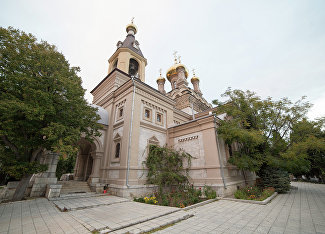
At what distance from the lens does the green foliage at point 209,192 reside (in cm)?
834

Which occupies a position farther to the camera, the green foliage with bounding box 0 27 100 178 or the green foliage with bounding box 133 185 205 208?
the green foliage with bounding box 133 185 205 208

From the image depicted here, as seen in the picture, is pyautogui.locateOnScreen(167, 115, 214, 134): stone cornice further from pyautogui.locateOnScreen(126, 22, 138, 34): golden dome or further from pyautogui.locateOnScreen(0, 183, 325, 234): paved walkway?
pyautogui.locateOnScreen(126, 22, 138, 34): golden dome

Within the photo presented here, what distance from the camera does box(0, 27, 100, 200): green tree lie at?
253 inches

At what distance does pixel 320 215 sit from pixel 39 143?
12.4 meters

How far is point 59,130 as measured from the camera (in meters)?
6.82

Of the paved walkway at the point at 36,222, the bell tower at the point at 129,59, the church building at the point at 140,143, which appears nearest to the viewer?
the paved walkway at the point at 36,222

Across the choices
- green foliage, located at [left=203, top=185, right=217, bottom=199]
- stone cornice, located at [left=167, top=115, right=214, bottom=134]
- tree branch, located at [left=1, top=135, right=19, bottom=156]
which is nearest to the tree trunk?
tree branch, located at [left=1, top=135, right=19, bottom=156]

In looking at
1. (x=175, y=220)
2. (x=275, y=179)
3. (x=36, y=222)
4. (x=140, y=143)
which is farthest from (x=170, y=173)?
(x=275, y=179)

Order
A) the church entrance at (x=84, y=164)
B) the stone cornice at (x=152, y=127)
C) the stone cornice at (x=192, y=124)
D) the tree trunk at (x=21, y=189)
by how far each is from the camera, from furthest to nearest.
Result: the church entrance at (x=84, y=164) < the stone cornice at (x=152, y=127) < the stone cornice at (x=192, y=124) < the tree trunk at (x=21, y=189)

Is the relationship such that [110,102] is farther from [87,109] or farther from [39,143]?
[39,143]

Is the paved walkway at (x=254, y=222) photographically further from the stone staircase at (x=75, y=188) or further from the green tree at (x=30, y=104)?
the stone staircase at (x=75, y=188)

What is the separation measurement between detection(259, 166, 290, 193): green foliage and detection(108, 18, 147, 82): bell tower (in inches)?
→ 590

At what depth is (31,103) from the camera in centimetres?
661

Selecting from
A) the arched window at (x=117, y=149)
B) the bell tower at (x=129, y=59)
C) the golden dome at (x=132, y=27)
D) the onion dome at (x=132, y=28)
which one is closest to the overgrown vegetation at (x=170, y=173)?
the arched window at (x=117, y=149)
